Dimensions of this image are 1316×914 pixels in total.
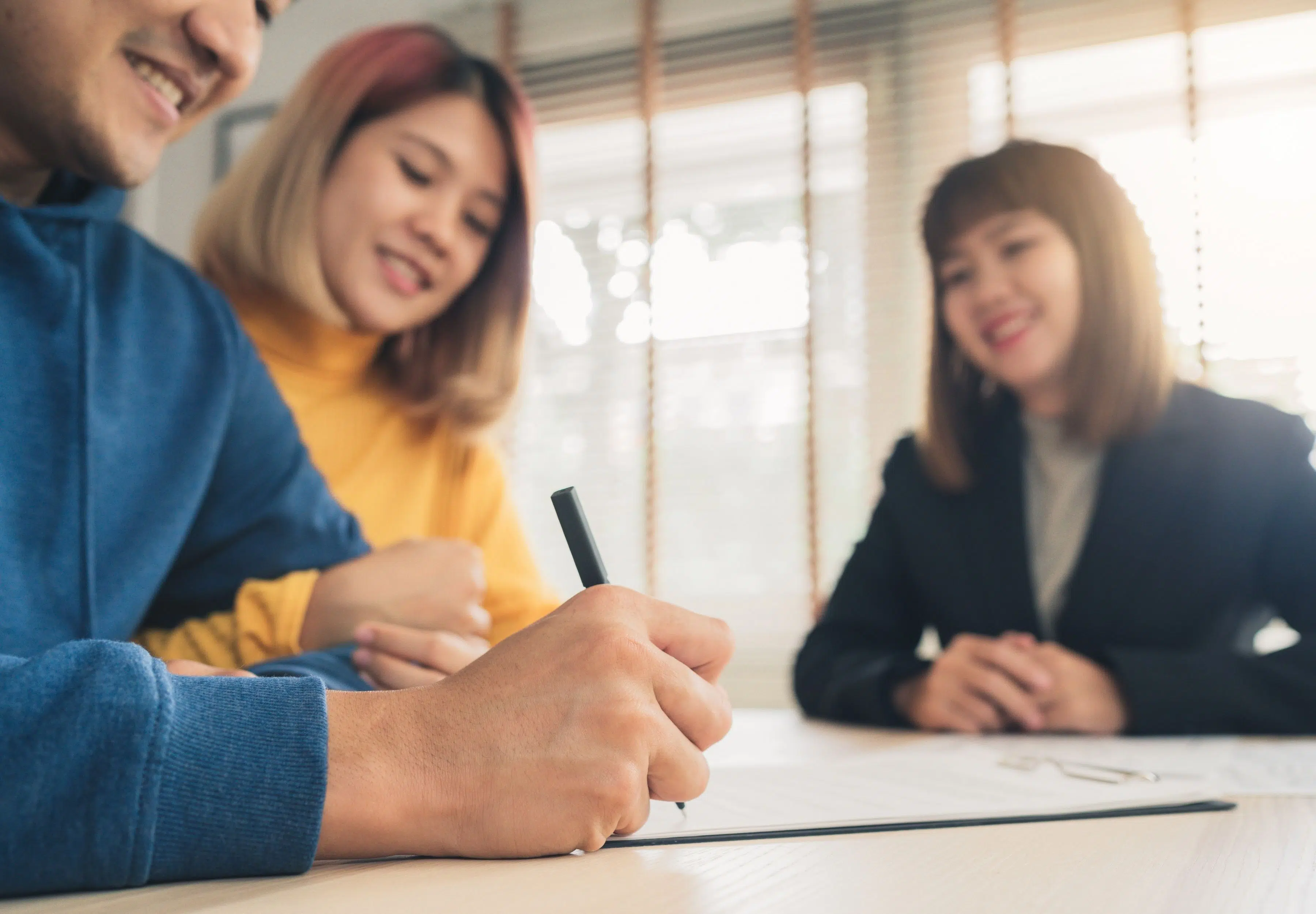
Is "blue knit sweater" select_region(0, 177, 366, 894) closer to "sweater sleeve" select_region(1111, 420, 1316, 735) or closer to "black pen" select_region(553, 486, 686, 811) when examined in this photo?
"black pen" select_region(553, 486, 686, 811)

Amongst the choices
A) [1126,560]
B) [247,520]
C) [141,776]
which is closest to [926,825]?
[141,776]

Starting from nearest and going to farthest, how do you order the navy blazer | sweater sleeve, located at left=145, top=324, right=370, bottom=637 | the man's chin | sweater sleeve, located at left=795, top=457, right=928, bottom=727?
the man's chin
sweater sleeve, located at left=145, top=324, right=370, bottom=637
sweater sleeve, located at left=795, top=457, right=928, bottom=727
the navy blazer

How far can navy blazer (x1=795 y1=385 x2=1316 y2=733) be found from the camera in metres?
1.26

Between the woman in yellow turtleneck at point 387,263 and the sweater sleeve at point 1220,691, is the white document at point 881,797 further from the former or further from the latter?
the woman in yellow turtleneck at point 387,263

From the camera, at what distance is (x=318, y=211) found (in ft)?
4.58

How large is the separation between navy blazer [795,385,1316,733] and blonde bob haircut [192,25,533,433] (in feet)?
1.98

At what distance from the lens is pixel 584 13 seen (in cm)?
243

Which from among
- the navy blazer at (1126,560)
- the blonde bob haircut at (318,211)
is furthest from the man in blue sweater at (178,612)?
the navy blazer at (1126,560)

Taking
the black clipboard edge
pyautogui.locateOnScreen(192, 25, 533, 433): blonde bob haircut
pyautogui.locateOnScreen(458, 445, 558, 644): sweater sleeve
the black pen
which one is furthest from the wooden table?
pyautogui.locateOnScreen(192, 25, 533, 433): blonde bob haircut

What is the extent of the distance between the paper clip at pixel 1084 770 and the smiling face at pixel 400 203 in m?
1.01

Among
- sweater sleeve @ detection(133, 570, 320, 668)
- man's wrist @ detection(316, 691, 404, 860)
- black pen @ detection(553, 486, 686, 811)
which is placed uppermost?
black pen @ detection(553, 486, 686, 811)

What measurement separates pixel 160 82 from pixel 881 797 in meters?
0.75

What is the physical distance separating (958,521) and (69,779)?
4.07ft

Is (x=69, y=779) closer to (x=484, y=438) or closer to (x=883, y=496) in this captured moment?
(x=484, y=438)
